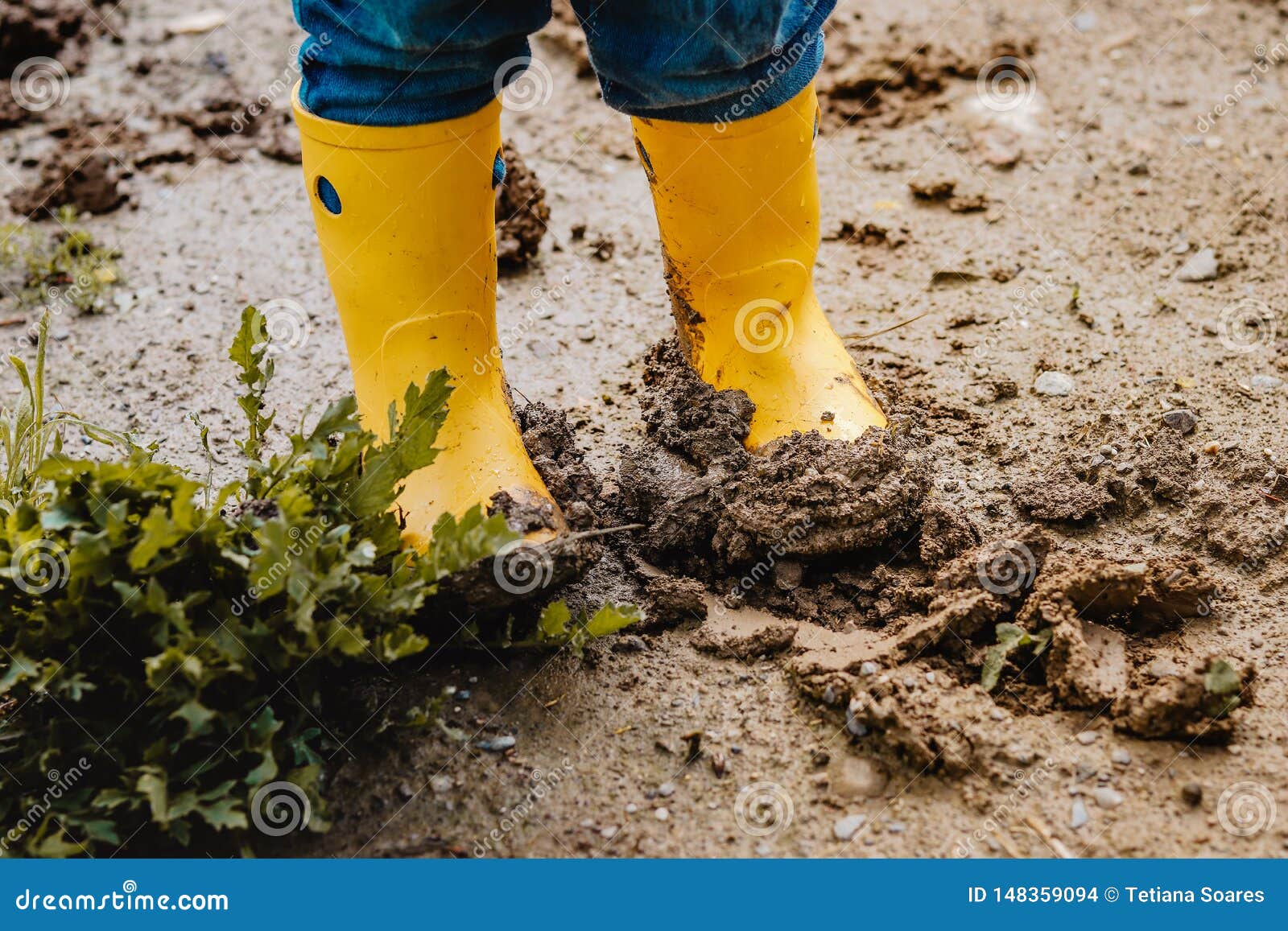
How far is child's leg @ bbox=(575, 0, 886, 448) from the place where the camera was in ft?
5.29

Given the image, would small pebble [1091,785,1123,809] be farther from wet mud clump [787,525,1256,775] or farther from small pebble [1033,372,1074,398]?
small pebble [1033,372,1074,398]

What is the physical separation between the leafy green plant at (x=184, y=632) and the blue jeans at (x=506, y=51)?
439mm

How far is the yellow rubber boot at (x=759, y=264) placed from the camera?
1.83m

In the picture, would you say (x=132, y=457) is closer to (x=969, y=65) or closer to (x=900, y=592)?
(x=900, y=592)

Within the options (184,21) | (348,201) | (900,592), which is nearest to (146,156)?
(184,21)

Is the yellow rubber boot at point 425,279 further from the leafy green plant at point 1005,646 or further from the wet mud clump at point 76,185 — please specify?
the wet mud clump at point 76,185

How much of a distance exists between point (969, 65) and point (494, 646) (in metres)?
2.40

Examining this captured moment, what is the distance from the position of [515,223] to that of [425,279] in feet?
3.35

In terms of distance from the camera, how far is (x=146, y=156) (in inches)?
125

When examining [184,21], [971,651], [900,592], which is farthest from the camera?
[184,21]

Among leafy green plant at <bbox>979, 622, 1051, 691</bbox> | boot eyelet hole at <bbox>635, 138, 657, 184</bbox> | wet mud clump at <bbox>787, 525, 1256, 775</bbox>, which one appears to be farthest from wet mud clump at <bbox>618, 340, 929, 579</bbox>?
boot eyelet hole at <bbox>635, 138, 657, 184</bbox>

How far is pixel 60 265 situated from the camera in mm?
2814

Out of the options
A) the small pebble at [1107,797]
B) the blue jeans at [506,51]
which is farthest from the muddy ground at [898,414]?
the blue jeans at [506,51]

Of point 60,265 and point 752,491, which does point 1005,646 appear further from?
point 60,265
